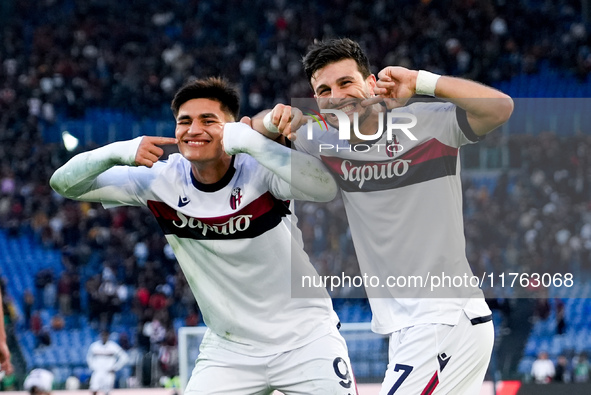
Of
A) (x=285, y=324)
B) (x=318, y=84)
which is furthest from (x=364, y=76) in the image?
(x=285, y=324)

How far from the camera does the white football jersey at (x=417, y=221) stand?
4.37 metres

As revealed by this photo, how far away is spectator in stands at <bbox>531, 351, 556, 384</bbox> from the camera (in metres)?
13.0

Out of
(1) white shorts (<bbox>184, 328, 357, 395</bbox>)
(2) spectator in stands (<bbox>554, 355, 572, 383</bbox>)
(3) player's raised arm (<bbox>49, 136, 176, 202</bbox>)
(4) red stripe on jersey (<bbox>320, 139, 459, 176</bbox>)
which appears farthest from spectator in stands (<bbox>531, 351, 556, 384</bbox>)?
(3) player's raised arm (<bbox>49, 136, 176, 202</bbox>)

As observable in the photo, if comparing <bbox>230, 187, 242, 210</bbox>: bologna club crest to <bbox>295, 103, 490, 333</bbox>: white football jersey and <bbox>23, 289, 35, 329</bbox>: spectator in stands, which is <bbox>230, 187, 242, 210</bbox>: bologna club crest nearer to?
<bbox>295, 103, 490, 333</bbox>: white football jersey

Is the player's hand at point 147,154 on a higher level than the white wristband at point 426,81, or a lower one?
lower

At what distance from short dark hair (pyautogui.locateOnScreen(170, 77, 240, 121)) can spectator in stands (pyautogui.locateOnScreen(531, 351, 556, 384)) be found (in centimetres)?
916

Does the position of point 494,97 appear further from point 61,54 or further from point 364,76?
point 61,54

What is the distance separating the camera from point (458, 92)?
4.07 m

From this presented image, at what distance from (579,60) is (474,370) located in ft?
64.8

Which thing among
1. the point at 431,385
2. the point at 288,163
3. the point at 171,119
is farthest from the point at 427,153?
the point at 171,119

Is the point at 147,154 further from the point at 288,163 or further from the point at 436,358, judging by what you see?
the point at 436,358

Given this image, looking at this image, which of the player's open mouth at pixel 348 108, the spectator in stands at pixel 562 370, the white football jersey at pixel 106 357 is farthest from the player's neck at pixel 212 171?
the white football jersey at pixel 106 357

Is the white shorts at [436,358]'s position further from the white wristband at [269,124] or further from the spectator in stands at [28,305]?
the spectator in stands at [28,305]

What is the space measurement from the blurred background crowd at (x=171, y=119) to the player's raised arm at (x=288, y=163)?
5762 millimetres
